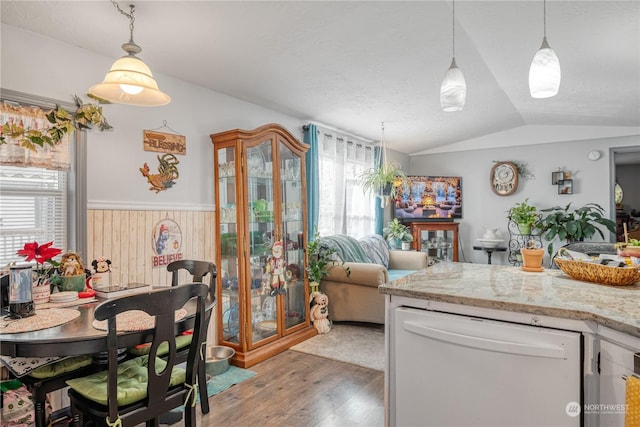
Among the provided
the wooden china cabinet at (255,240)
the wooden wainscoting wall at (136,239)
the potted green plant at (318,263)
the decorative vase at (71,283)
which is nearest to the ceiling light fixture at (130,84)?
the wooden wainscoting wall at (136,239)

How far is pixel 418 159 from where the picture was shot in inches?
276

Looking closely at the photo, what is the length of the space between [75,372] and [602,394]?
2272mm

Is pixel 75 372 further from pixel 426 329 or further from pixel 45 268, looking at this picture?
pixel 426 329

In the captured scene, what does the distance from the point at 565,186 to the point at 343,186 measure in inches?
137

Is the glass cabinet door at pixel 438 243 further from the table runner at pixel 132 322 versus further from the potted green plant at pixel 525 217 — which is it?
the table runner at pixel 132 322

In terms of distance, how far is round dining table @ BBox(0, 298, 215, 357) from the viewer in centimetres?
143

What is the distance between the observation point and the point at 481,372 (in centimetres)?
149

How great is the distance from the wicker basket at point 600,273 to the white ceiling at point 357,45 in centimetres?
161

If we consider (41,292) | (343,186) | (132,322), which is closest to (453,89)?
(132,322)

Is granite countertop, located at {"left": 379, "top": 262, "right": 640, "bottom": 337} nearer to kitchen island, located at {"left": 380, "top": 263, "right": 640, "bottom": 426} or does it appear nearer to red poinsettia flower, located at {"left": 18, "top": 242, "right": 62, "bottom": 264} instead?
kitchen island, located at {"left": 380, "top": 263, "right": 640, "bottom": 426}

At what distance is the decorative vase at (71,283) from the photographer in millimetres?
2055

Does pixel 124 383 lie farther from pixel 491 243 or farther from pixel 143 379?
pixel 491 243

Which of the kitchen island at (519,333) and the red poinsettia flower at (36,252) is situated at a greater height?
the red poinsettia flower at (36,252)

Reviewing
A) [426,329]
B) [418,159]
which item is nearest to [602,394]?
[426,329]
